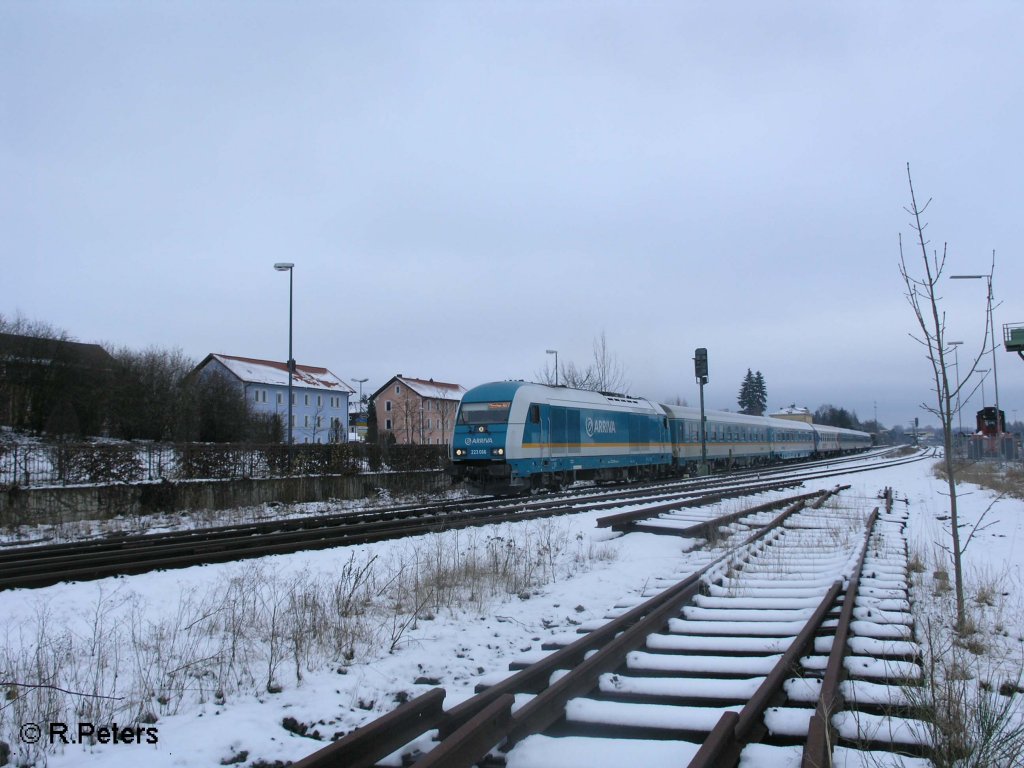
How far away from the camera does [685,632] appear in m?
6.41

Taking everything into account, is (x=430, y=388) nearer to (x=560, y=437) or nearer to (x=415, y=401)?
(x=415, y=401)

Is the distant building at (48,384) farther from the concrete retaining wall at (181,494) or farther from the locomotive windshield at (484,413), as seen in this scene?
the locomotive windshield at (484,413)

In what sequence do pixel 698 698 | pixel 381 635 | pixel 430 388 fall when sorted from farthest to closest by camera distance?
pixel 430 388, pixel 381 635, pixel 698 698

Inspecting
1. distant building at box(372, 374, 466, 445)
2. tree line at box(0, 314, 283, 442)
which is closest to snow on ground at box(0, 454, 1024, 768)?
tree line at box(0, 314, 283, 442)

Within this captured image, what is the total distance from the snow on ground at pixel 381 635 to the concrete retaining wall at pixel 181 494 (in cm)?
976

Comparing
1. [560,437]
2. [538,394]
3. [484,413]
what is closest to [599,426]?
[560,437]

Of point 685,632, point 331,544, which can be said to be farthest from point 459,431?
point 685,632

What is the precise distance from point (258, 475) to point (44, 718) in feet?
59.9

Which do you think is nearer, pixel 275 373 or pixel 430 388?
pixel 275 373

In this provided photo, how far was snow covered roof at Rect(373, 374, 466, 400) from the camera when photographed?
284 feet

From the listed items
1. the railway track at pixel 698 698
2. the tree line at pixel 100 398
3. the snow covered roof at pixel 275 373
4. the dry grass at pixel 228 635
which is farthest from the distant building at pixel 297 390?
the railway track at pixel 698 698

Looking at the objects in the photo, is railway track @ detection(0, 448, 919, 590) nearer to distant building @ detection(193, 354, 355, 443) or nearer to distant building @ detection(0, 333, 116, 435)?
distant building @ detection(0, 333, 116, 435)

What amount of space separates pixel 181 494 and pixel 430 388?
72477 millimetres

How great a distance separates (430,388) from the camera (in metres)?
91.5
